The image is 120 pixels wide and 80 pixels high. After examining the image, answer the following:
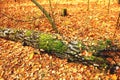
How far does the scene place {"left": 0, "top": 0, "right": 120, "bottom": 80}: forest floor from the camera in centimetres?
462

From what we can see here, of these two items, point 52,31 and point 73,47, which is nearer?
point 73,47

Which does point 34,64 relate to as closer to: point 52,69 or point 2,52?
point 52,69

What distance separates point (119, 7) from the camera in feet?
30.4

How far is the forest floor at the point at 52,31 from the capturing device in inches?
182

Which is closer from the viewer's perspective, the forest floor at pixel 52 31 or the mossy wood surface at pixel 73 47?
the mossy wood surface at pixel 73 47

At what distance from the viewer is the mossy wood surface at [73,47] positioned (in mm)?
4391

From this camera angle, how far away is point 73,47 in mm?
4680

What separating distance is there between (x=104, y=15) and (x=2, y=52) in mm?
5206

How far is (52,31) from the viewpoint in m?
7.15

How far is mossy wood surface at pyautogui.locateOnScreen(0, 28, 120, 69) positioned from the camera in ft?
14.4

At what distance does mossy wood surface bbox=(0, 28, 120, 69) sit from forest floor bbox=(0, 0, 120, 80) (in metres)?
0.21

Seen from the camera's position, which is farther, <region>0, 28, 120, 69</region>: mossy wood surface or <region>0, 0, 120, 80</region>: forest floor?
<region>0, 0, 120, 80</region>: forest floor

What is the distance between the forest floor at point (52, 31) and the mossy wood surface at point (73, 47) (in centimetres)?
21

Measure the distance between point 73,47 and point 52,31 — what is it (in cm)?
264
